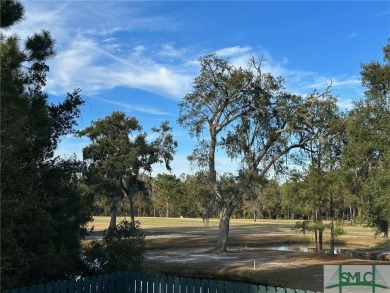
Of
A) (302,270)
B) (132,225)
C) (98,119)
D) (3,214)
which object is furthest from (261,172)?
(3,214)

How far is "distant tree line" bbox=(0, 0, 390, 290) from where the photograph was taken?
959 centimetres

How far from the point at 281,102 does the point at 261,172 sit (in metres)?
4.47

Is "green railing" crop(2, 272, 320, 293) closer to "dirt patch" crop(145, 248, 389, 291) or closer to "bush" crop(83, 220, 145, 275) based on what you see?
"bush" crop(83, 220, 145, 275)

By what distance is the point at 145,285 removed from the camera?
10.8 m

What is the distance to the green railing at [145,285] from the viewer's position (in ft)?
30.7

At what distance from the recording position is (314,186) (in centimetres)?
2566

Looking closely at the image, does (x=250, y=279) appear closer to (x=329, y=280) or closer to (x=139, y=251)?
(x=139, y=251)
